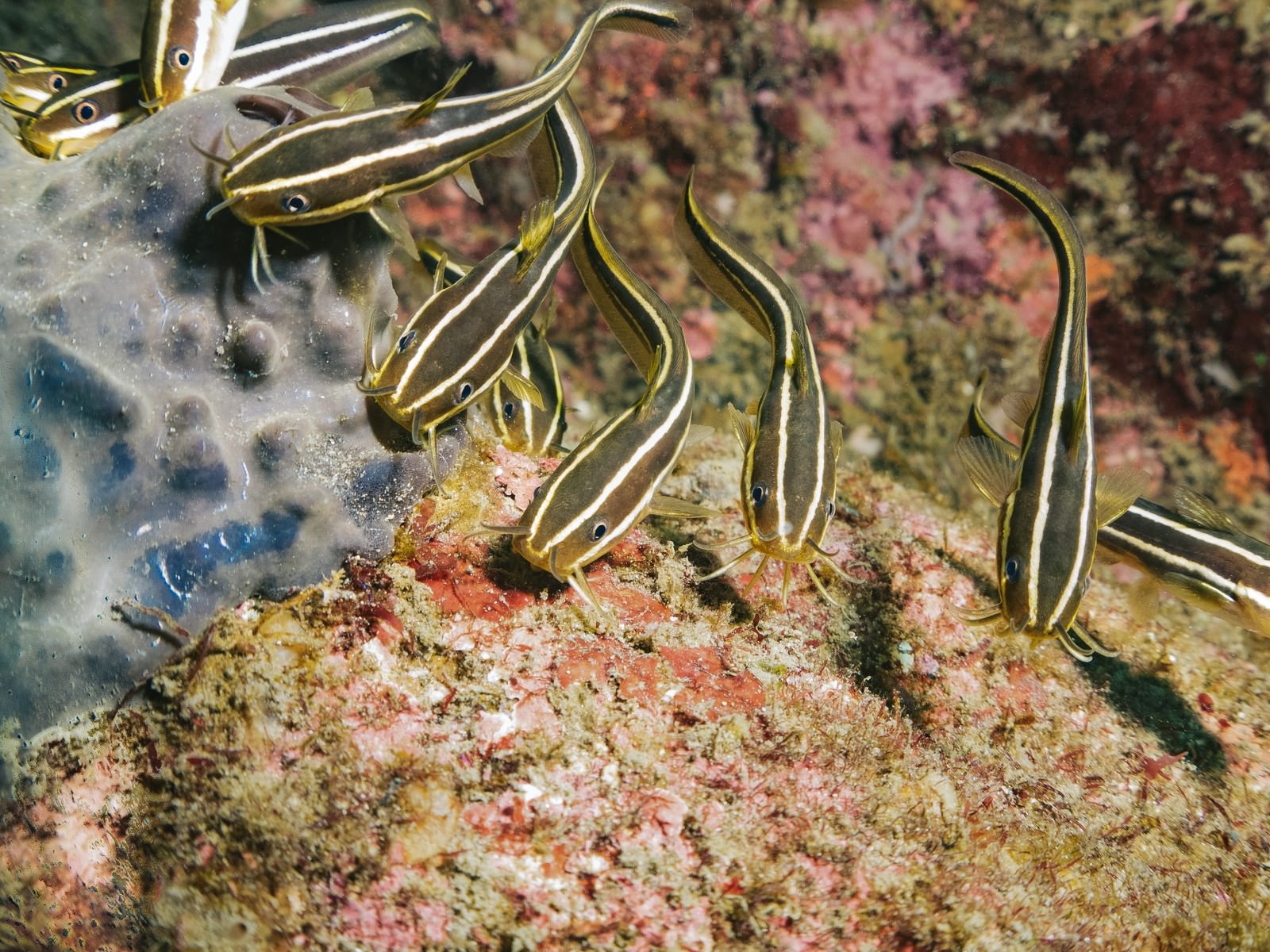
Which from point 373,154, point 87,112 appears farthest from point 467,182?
point 87,112

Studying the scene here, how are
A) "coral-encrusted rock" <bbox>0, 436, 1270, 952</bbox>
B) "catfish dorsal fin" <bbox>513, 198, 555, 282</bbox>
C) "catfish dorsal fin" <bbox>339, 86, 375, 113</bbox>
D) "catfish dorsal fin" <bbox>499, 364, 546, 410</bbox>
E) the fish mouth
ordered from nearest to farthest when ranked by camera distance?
"coral-encrusted rock" <bbox>0, 436, 1270, 952</bbox>
the fish mouth
"catfish dorsal fin" <bbox>339, 86, 375, 113</bbox>
"catfish dorsal fin" <bbox>513, 198, 555, 282</bbox>
"catfish dorsal fin" <bbox>499, 364, 546, 410</bbox>

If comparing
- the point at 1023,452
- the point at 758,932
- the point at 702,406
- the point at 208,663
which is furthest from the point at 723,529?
the point at 702,406

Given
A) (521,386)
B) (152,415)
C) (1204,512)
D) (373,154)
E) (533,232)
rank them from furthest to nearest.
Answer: (1204,512)
(521,386)
(533,232)
(152,415)
(373,154)

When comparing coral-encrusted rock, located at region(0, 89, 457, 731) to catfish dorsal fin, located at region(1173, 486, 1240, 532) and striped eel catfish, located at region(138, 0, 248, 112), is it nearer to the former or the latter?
striped eel catfish, located at region(138, 0, 248, 112)

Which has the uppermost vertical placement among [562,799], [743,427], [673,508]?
[743,427]

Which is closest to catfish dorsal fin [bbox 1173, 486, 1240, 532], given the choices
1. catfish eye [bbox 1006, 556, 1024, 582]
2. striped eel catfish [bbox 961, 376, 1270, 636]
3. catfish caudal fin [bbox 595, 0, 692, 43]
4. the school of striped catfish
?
striped eel catfish [bbox 961, 376, 1270, 636]

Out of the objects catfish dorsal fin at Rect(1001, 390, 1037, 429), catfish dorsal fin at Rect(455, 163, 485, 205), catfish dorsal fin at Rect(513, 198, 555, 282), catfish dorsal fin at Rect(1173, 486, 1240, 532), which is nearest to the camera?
catfish dorsal fin at Rect(513, 198, 555, 282)

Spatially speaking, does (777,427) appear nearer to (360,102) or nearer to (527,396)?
(527,396)
